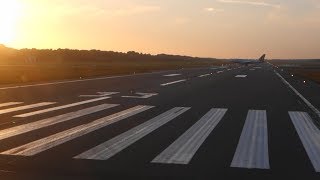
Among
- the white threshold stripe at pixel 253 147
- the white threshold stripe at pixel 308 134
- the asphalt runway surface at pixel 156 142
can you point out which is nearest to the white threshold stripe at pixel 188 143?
the asphalt runway surface at pixel 156 142

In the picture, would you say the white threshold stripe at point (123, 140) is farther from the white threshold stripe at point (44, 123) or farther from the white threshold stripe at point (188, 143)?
the white threshold stripe at point (44, 123)

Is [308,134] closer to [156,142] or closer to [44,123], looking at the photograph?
[156,142]

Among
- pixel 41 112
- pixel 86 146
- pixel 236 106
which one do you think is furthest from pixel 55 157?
pixel 236 106

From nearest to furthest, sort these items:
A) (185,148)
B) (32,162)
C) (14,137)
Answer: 1. (32,162)
2. (185,148)
3. (14,137)

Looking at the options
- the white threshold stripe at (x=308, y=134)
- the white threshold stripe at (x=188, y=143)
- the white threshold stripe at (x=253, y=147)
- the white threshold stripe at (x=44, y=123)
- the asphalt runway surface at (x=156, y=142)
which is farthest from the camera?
the white threshold stripe at (x=44, y=123)

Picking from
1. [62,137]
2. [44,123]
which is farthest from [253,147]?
[44,123]

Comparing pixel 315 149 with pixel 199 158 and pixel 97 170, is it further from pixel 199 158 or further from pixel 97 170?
pixel 97 170

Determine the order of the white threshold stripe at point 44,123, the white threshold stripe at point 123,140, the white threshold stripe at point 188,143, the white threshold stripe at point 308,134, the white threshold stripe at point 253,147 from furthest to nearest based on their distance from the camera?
the white threshold stripe at point 44,123, the white threshold stripe at point 308,134, the white threshold stripe at point 123,140, the white threshold stripe at point 188,143, the white threshold stripe at point 253,147
